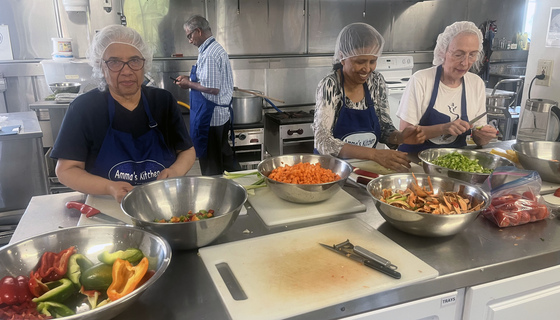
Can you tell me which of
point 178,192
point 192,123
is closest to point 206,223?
point 178,192

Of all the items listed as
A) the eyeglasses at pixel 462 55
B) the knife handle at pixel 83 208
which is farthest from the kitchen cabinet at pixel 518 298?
the eyeglasses at pixel 462 55

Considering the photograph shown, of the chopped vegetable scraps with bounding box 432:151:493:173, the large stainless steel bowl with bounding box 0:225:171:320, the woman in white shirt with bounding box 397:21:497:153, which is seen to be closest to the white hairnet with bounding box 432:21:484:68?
the woman in white shirt with bounding box 397:21:497:153

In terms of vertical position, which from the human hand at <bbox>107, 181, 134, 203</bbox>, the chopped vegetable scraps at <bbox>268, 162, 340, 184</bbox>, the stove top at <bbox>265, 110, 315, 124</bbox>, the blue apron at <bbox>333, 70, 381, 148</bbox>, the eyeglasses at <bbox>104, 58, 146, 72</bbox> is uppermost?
the eyeglasses at <bbox>104, 58, 146, 72</bbox>

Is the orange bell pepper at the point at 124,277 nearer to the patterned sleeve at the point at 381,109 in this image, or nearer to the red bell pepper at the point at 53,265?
the red bell pepper at the point at 53,265

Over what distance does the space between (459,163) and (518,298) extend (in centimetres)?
75

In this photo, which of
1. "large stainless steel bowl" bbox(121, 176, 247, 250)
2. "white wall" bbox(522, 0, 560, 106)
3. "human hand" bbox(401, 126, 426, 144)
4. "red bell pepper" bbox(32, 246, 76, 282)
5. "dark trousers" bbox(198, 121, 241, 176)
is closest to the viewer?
"red bell pepper" bbox(32, 246, 76, 282)

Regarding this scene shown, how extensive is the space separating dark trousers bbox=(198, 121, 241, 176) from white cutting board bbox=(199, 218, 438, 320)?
2961mm

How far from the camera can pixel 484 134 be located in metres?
2.62

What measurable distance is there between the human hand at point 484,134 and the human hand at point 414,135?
0.44 metres

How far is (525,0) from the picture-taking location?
258 inches

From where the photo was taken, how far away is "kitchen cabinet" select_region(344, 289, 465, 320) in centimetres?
118

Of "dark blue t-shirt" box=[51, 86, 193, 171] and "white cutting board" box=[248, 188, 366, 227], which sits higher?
"dark blue t-shirt" box=[51, 86, 193, 171]

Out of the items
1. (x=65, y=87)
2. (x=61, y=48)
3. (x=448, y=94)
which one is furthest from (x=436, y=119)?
(x=61, y=48)

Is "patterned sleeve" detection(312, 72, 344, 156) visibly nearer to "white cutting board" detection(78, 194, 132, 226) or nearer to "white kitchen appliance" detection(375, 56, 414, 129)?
"white cutting board" detection(78, 194, 132, 226)
